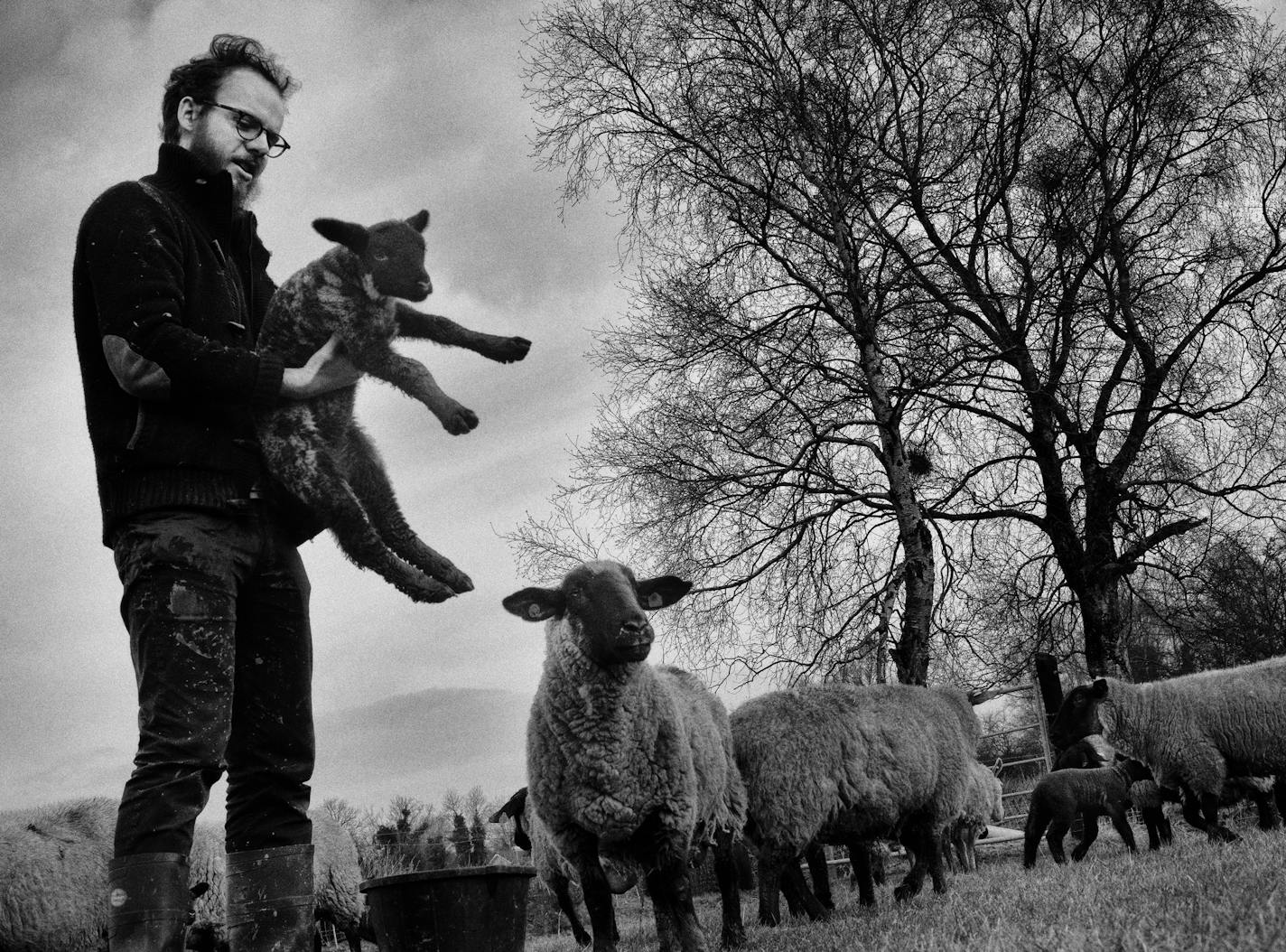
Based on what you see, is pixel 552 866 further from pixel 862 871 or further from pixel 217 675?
pixel 217 675

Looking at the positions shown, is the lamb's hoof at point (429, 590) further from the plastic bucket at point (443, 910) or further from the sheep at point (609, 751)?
the sheep at point (609, 751)

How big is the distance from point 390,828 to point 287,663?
14.6 meters

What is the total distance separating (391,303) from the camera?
2.90 m

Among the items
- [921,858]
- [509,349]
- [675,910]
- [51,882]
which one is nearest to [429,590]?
[509,349]

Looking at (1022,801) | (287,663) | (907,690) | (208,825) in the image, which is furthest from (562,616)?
(1022,801)

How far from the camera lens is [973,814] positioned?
998cm

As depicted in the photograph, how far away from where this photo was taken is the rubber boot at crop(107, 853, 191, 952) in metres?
2.22

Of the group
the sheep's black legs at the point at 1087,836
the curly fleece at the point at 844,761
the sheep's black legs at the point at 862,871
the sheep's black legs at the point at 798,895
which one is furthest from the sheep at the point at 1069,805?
the sheep's black legs at the point at 798,895

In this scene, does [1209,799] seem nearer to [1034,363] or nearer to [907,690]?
[907,690]

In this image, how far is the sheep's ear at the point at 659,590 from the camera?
17.7ft

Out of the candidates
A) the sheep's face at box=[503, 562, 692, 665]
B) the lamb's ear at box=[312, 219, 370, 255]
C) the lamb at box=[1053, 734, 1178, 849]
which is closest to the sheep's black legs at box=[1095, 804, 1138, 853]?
the lamb at box=[1053, 734, 1178, 849]

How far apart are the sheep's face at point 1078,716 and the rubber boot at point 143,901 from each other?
8978mm

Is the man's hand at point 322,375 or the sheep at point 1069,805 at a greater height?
the man's hand at point 322,375

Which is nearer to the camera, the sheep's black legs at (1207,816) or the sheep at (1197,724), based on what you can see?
the sheep's black legs at (1207,816)
